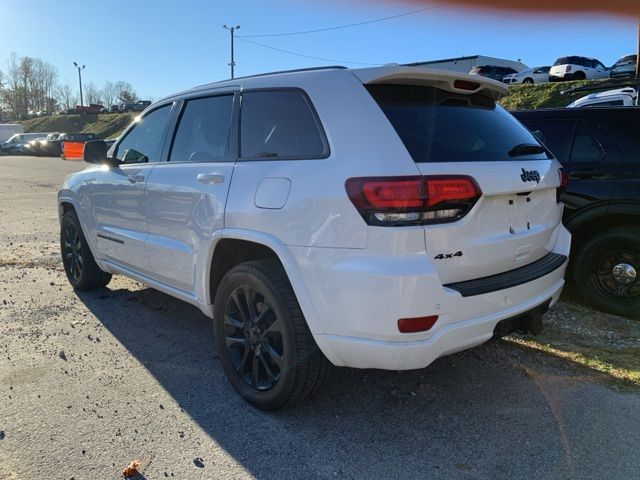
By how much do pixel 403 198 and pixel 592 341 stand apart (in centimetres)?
263

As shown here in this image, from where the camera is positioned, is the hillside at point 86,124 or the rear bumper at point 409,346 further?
the hillside at point 86,124

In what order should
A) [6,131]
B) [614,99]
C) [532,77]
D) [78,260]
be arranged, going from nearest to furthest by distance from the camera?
1. [78,260]
2. [614,99]
3. [532,77]
4. [6,131]

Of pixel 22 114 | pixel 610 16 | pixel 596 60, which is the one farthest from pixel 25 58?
pixel 610 16

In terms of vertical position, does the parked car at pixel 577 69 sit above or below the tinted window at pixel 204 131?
above

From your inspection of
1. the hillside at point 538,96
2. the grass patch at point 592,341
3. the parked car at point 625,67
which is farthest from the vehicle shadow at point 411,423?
the parked car at point 625,67

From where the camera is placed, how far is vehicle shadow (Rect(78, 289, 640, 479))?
2.57 m

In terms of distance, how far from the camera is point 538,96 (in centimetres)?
2406

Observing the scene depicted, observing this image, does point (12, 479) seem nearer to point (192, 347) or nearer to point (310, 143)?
point (192, 347)

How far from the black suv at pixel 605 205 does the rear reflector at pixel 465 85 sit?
2113mm

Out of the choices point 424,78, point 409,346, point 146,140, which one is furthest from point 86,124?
point 409,346

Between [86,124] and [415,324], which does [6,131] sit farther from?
[415,324]

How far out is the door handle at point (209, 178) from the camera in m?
3.21

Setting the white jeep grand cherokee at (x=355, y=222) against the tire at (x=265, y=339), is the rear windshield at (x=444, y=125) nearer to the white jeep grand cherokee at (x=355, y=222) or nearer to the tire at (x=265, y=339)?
the white jeep grand cherokee at (x=355, y=222)

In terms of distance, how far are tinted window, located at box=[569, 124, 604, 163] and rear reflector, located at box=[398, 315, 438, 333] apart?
3103mm
